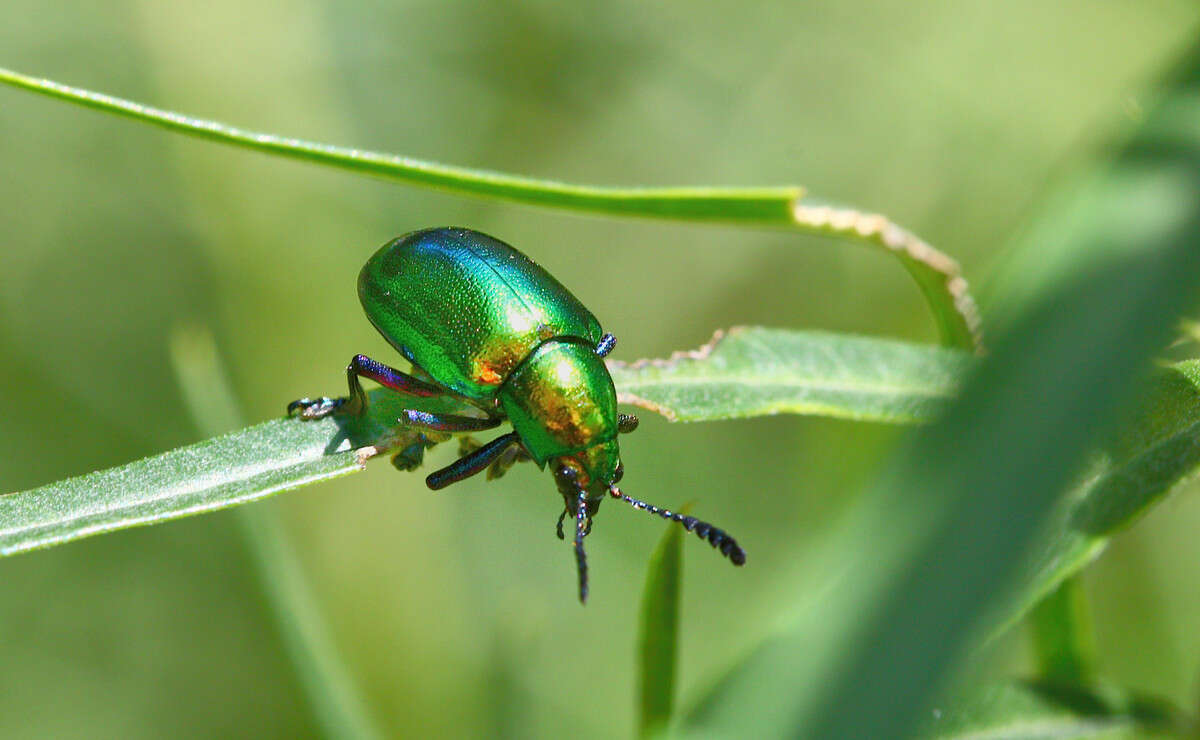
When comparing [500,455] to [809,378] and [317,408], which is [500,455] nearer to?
[317,408]

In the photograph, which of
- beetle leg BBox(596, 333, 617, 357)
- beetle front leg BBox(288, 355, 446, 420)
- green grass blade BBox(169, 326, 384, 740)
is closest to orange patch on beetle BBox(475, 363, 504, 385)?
beetle front leg BBox(288, 355, 446, 420)

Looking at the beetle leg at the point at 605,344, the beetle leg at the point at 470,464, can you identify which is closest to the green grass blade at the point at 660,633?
the beetle leg at the point at 470,464

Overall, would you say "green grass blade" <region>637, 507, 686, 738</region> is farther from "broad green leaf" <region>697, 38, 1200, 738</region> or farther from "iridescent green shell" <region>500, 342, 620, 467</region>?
"iridescent green shell" <region>500, 342, 620, 467</region>

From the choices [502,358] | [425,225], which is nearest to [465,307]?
[502,358]

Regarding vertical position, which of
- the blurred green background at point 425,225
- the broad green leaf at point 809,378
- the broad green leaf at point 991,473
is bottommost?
the blurred green background at point 425,225

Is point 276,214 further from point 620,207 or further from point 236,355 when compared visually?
point 620,207

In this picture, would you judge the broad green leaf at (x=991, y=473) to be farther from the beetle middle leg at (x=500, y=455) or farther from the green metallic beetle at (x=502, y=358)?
the beetle middle leg at (x=500, y=455)
